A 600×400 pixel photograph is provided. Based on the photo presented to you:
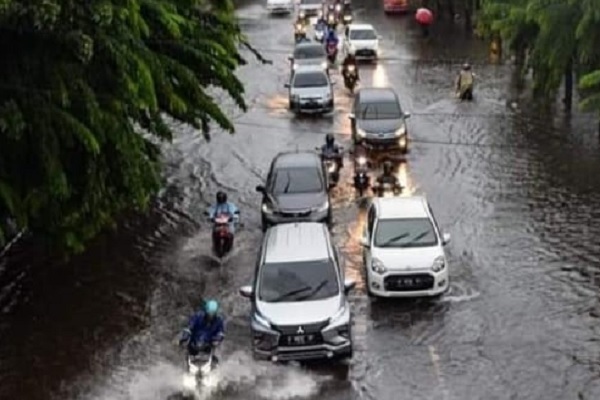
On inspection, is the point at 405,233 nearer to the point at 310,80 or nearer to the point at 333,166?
the point at 333,166

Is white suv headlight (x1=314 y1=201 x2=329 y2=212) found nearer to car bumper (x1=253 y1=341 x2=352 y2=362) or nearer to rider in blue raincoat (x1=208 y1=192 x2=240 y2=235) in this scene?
rider in blue raincoat (x1=208 y1=192 x2=240 y2=235)

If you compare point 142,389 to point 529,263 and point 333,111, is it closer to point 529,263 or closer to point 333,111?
point 529,263

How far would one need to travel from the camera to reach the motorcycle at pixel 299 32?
52.2 m

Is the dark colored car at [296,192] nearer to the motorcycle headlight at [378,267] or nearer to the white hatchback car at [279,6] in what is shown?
the motorcycle headlight at [378,267]

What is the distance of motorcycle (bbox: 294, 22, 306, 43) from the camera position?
5216 cm

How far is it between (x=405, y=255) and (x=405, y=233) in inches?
33.7

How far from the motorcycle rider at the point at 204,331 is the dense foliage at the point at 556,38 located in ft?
46.7

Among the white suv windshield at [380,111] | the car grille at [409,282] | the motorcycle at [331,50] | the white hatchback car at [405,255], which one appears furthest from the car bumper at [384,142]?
the motorcycle at [331,50]

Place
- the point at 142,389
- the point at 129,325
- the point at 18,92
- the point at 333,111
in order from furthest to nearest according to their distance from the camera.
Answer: the point at 333,111 → the point at 129,325 → the point at 142,389 → the point at 18,92

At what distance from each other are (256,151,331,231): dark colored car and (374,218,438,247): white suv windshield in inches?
110

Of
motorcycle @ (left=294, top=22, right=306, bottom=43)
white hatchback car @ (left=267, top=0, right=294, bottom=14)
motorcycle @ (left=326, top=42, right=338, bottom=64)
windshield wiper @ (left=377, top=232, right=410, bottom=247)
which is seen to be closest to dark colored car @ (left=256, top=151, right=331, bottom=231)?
windshield wiper @ (left=377, top=232, right=410, bottom=247)

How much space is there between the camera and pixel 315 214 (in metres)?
23.3

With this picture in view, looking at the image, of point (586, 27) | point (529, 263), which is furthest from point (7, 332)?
Answer: point (586, 27)

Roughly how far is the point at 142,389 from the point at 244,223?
883cm
